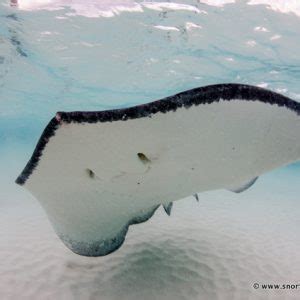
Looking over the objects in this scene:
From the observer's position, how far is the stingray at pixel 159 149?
199 cm

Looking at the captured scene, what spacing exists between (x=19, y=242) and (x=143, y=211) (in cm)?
319

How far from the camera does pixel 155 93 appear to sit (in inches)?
761

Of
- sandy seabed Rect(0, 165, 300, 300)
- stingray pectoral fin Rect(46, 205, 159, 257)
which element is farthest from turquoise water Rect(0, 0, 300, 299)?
stingray pectoral fin Rect(46, 205, 159, 257)

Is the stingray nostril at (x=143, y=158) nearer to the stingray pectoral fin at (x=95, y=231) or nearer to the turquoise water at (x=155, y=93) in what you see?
the stingray pectoral fin at (x=95, y=231)

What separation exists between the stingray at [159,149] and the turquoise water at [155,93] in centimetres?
146

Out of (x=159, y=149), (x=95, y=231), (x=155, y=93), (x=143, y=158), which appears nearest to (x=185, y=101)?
(x=159, y=149)

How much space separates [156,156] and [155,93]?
17.4 meters

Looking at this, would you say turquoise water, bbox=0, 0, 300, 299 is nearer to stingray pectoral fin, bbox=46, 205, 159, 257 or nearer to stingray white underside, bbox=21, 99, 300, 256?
stingray pectoral fin, bbox=46, 205, 159, 257

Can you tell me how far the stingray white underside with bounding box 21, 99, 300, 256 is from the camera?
2.07 metres

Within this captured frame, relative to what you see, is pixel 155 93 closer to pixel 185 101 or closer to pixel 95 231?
pixel 95 231

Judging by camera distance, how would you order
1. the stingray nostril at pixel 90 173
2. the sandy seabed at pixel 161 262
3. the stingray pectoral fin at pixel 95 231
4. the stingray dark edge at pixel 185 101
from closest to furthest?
the stingray dark edge at pixel 185 101, the stingray nostril at pixel 90 173, the stingray pectoral fin at pixel 95 231, the sandy seabed at pixel 161 262

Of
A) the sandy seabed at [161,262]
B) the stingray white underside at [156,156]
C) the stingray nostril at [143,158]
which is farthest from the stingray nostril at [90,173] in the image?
the sandy seabed at [161,262]

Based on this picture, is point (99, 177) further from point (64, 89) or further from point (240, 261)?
point (64, 89)

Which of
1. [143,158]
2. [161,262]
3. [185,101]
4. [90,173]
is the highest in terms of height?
[185,101]
